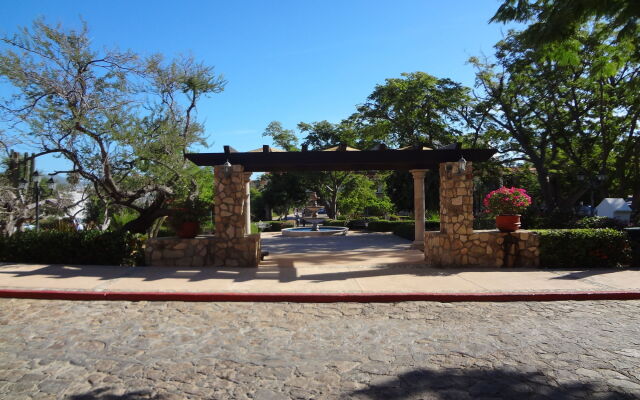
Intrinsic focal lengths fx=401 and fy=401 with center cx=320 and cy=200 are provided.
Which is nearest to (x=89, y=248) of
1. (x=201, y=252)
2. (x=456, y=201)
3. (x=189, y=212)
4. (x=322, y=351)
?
(x=189, y=212)

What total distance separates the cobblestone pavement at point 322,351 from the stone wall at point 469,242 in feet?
10.1

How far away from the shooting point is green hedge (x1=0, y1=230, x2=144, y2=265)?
9.87 m

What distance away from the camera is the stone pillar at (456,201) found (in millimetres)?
9453

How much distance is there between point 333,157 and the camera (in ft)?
34.4

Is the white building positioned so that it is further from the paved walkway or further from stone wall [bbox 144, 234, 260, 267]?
stone wall [bbox 144, 234, 260, 267]

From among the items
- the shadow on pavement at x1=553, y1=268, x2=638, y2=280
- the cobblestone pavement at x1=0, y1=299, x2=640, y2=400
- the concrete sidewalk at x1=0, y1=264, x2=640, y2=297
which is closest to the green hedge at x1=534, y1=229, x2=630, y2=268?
the shadow on pavement at x1=553, y1=268, x2=638, y2=280

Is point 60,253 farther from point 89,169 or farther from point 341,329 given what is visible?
point 341,329

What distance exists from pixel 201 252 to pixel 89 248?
2.83m

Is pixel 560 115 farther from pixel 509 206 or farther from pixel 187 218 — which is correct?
pixel 187 218

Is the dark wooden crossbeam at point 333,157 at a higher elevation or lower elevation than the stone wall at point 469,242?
higher

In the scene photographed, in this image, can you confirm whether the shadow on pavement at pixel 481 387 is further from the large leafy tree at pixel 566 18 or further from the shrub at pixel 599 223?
the shrub at pixel 599 223

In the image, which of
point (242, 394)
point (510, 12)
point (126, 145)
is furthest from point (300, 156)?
point (242, 394)

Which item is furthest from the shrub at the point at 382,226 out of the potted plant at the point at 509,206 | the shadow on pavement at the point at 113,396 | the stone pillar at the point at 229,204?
the shadow on pavement at the point at 113,396

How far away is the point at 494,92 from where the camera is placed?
22609 mm
